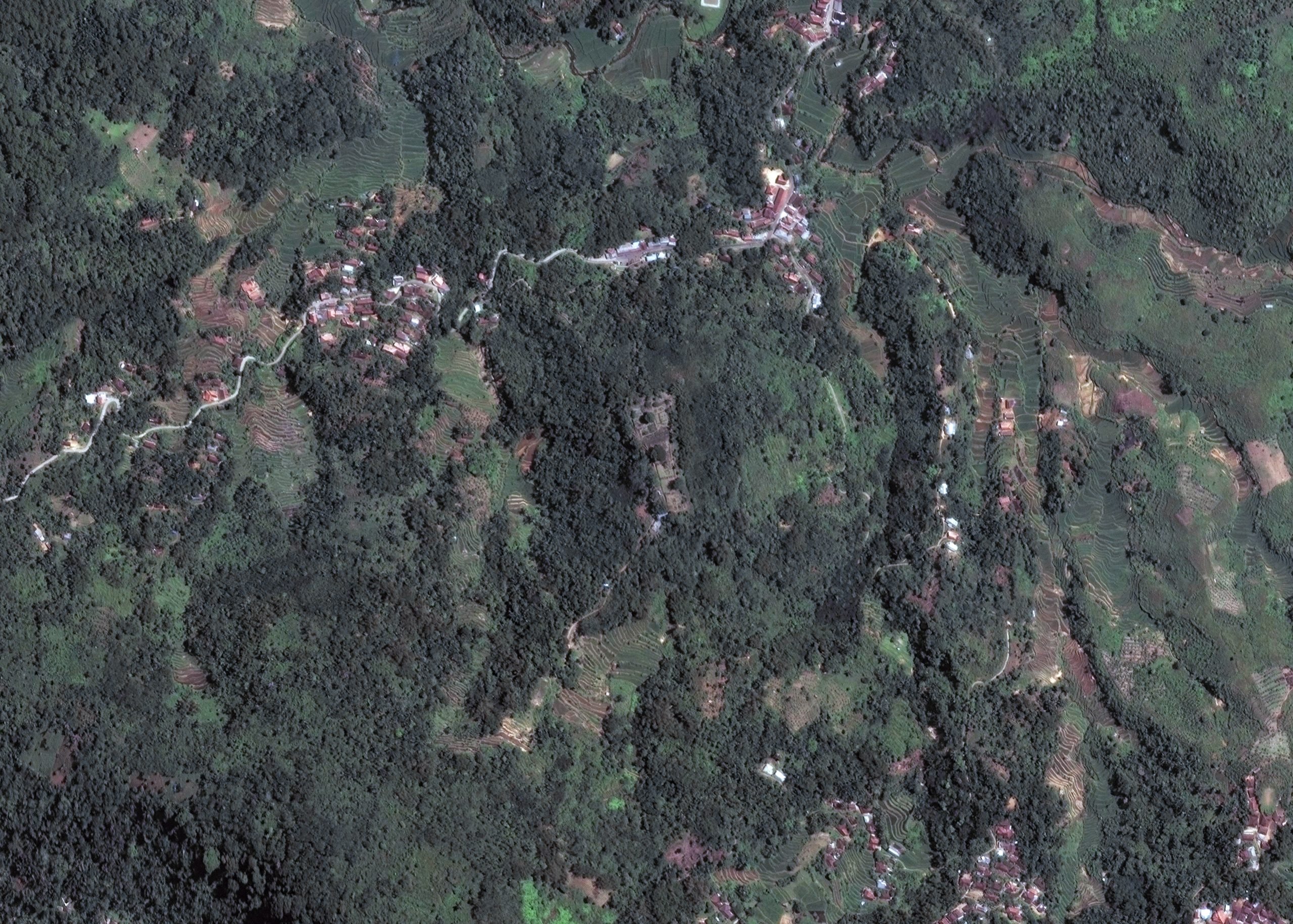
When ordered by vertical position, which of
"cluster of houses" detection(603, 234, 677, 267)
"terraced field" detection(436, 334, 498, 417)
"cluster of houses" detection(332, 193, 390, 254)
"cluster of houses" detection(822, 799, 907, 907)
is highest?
"cluster of houses" detection(603, 234, 677, 267)

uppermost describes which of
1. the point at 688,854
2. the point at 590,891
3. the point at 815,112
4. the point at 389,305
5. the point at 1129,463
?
the point at 815,112

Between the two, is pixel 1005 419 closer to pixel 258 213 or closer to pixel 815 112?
pixel 815 112

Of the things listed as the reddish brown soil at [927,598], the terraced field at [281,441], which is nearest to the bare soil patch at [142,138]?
the terraced field at [281,441]

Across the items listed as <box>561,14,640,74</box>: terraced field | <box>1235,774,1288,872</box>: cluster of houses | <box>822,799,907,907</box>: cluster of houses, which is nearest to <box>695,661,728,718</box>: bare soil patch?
<box>822,799,907,907</box>: cluster of houses

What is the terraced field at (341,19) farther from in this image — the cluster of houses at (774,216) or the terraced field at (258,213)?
the cluster of houses at (774,216)

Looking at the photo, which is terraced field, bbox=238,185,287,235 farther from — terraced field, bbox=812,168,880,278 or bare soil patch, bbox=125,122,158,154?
terraced field, bbox=812,168,880,278

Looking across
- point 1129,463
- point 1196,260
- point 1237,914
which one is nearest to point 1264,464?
point 1129,463
